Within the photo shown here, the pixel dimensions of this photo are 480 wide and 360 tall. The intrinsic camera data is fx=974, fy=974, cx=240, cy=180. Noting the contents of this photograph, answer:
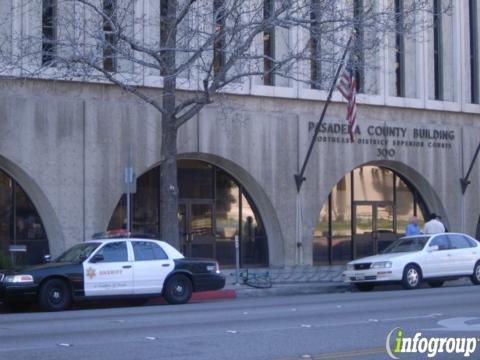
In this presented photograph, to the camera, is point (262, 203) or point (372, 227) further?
point (372, 227)

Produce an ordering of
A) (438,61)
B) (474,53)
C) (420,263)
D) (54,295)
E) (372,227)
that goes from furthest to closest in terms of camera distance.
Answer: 1. (474,53)
2. (438,61)
3. (372,227)
4. (420,263)
5. (54,295)

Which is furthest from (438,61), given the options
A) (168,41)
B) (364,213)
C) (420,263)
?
(168,41)

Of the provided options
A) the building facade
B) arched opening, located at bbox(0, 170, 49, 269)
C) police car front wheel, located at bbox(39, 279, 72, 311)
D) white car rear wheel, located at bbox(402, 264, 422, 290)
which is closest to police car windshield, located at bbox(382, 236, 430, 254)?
white car rear wheel, located at bbox(402, 264, 422, 290)

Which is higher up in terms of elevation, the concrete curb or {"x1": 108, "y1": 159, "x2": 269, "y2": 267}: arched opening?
{"x1": 108, "y1": 159, "x2": 269, "y2": 267}: arched opening

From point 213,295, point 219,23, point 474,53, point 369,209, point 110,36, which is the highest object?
point 474,53

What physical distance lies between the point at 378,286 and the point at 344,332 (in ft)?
39.4

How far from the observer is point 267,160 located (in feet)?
101

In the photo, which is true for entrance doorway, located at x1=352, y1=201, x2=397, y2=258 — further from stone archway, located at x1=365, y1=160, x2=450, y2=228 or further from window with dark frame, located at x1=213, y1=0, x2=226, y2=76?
window with dark frame, located at x1=213, y1=0, x2=226, y2=76

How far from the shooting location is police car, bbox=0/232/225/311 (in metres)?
19.3

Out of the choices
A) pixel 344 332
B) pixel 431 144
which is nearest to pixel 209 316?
pixel 344 332

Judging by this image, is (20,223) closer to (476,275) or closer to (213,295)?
(213,295)

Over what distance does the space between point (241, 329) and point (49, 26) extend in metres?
A: 13.3

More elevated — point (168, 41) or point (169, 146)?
point (168, 41)

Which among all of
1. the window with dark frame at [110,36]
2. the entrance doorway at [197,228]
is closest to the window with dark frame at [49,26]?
the window with dark frame at [110,36]
